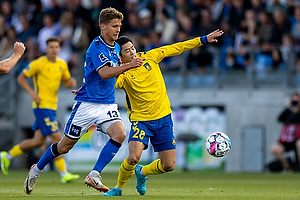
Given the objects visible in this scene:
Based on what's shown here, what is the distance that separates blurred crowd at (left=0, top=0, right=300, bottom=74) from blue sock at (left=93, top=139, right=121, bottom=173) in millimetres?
8839

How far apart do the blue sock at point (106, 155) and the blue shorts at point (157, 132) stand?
9.1 inches

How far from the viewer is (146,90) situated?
344 inches

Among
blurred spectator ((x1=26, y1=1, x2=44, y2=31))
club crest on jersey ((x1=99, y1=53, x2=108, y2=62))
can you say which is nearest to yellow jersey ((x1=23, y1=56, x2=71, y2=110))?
club crest on jersey ((x1=99, y1=53, x2=108, y2=62))

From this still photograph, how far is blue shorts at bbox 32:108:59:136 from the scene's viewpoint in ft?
40.5

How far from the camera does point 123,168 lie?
8.52m

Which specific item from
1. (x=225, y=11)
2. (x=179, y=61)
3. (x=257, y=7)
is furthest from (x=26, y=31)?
(x=257, y=7)

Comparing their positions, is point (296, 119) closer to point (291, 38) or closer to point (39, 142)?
point (291, 38)

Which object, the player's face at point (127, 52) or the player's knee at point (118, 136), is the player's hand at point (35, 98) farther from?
the player's knee at point (118, 136)

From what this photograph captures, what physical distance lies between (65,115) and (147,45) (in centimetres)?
329

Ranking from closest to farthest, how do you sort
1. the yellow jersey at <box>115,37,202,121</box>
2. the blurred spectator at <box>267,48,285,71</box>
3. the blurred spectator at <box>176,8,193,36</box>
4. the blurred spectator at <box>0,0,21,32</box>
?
the yellow jersey at <box>115,37,202,121</box> < the blurred spectator at <box>267,48,285,71</box> < the blurred spectator at <box>176,8,193,36</box> < the blurred spectator at <box>0,0,21,32</box>

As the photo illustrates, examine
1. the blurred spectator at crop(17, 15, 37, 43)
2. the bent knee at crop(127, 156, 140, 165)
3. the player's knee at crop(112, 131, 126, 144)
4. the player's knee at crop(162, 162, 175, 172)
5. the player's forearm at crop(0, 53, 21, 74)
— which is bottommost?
the player's knee at crop(162, 162, 175, 172)

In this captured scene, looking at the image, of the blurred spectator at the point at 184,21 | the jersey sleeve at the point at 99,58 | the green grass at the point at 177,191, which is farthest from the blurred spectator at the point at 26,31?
the jersey sleeve at the point at 99,58

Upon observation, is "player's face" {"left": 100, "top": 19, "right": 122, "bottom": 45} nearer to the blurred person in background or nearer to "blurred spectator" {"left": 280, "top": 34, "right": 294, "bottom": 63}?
the blurred person in background

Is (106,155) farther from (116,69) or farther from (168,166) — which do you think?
(116,69)
